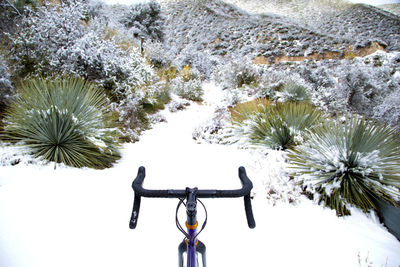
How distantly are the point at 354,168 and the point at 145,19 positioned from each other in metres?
18.1

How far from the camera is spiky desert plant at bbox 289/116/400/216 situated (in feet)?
7.59

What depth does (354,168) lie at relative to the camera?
241 centimetres

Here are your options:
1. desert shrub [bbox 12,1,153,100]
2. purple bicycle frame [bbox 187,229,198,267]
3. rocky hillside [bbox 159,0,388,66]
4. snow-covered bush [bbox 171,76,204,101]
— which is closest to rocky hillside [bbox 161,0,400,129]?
rocky hillside [bbox 159,0,388,66]

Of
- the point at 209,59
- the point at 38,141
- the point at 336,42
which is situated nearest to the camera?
the point at 38,141

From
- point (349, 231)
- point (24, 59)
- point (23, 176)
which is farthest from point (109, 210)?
point (24, 59)

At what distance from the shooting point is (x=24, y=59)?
554 centimetres

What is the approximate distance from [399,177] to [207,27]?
1087 inches

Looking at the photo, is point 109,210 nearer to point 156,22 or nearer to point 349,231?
point 349,231

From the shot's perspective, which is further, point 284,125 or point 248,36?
point 248,36

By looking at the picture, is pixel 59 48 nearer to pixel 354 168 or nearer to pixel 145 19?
pixel 354 168

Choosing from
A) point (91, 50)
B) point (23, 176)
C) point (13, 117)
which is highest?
point (91, 50)

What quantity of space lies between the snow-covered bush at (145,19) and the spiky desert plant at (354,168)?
54.1ft

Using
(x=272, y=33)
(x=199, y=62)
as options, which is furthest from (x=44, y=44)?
(x=272, y=33)

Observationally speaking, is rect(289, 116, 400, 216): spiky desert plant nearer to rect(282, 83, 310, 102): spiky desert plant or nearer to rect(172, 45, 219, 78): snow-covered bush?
rect(282, 83, 310, 102): spiky desert plant
